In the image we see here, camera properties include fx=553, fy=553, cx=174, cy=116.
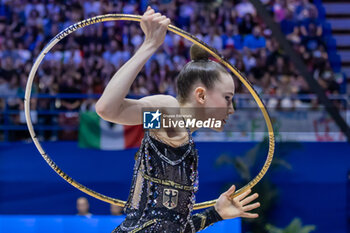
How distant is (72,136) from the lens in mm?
7246

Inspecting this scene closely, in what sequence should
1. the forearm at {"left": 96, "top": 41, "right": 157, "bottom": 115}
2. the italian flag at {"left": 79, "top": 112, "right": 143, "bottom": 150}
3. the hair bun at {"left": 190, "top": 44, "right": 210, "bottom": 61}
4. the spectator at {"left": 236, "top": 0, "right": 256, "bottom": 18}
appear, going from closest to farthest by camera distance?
the forearm at {"left": 96, "top": 41, "right": 157, "bottom": 115} < the hair bun at {"left": 190, "top": 44, "right": 210, "bottom": 61} < the italian flag at {"left": 79, "top": 112, "right": 143, "bottom": 150} < the spectator at {"left": 236, "top": 0, "right": 256, "bottom": 18}

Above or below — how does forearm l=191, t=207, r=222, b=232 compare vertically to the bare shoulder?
below

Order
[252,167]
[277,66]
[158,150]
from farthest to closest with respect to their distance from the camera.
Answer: [277,66], [252,167], [158,150]

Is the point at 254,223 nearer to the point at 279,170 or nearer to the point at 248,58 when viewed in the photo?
the point at 279,170

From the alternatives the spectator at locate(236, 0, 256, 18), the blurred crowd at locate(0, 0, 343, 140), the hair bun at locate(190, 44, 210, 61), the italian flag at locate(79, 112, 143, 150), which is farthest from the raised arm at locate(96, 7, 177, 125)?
the spectator at locate(236, 0, 256, 18)

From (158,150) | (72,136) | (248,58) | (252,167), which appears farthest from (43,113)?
(158,150)

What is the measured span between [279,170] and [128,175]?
5.96 feet

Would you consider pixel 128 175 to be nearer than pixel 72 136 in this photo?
Yes

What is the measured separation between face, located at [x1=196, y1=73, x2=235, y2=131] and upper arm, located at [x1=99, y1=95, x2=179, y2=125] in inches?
5.2

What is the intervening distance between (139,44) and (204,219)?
21.1 feet

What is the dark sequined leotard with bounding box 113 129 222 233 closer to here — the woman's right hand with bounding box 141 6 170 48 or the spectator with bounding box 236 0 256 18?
the woman's right hand with bounding box 141 6 170 48

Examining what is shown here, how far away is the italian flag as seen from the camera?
271 inches

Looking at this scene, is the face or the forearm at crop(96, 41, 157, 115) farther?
the face

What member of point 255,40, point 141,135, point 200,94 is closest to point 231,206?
point 200,94
